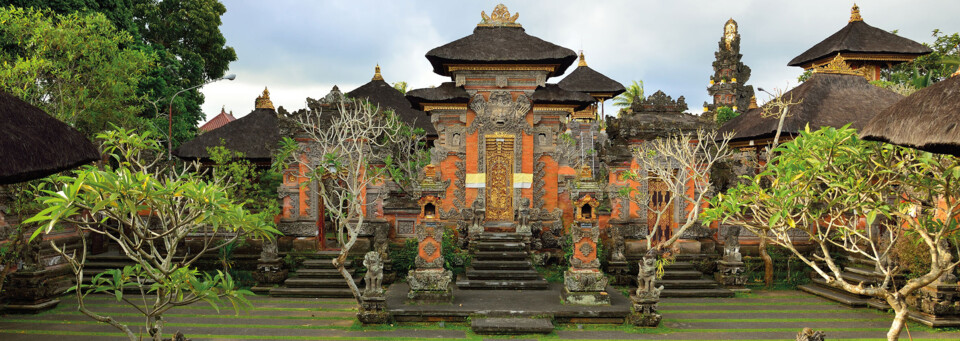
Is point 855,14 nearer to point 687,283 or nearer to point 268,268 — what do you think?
point 687,283

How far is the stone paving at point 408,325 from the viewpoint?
10.8 metres

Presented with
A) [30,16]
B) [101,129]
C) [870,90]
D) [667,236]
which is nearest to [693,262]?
[667,236]

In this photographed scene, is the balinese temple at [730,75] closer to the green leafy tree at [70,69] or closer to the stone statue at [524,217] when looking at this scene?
the stone statue at [524,217]

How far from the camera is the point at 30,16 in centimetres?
1436

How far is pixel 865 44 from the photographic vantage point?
25.8 metres

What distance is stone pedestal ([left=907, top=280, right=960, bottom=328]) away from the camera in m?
11.6

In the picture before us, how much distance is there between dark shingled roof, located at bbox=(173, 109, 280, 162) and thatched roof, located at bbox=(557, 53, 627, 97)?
14818 millimetres

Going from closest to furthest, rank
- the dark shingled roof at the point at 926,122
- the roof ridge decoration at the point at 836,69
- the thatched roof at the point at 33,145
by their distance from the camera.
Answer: the dark shingled roof at the point at 926,122
the thatched roof at the point at 33,145
the roof ridge decoration at the point at 836,69

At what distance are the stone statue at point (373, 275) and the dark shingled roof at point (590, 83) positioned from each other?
64.6ft

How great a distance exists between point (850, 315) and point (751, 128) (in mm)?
7998

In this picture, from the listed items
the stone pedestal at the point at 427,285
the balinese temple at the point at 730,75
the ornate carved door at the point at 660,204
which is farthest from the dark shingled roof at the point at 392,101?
the balinese temple at the point at 730,75

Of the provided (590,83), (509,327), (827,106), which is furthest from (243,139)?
(827,106)

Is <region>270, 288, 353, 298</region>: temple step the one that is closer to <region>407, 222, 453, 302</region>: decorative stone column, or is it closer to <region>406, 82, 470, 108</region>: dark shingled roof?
<region>407, 222, 453, 302</region>: decorative stone column

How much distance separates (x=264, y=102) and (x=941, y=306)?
21899 mm
